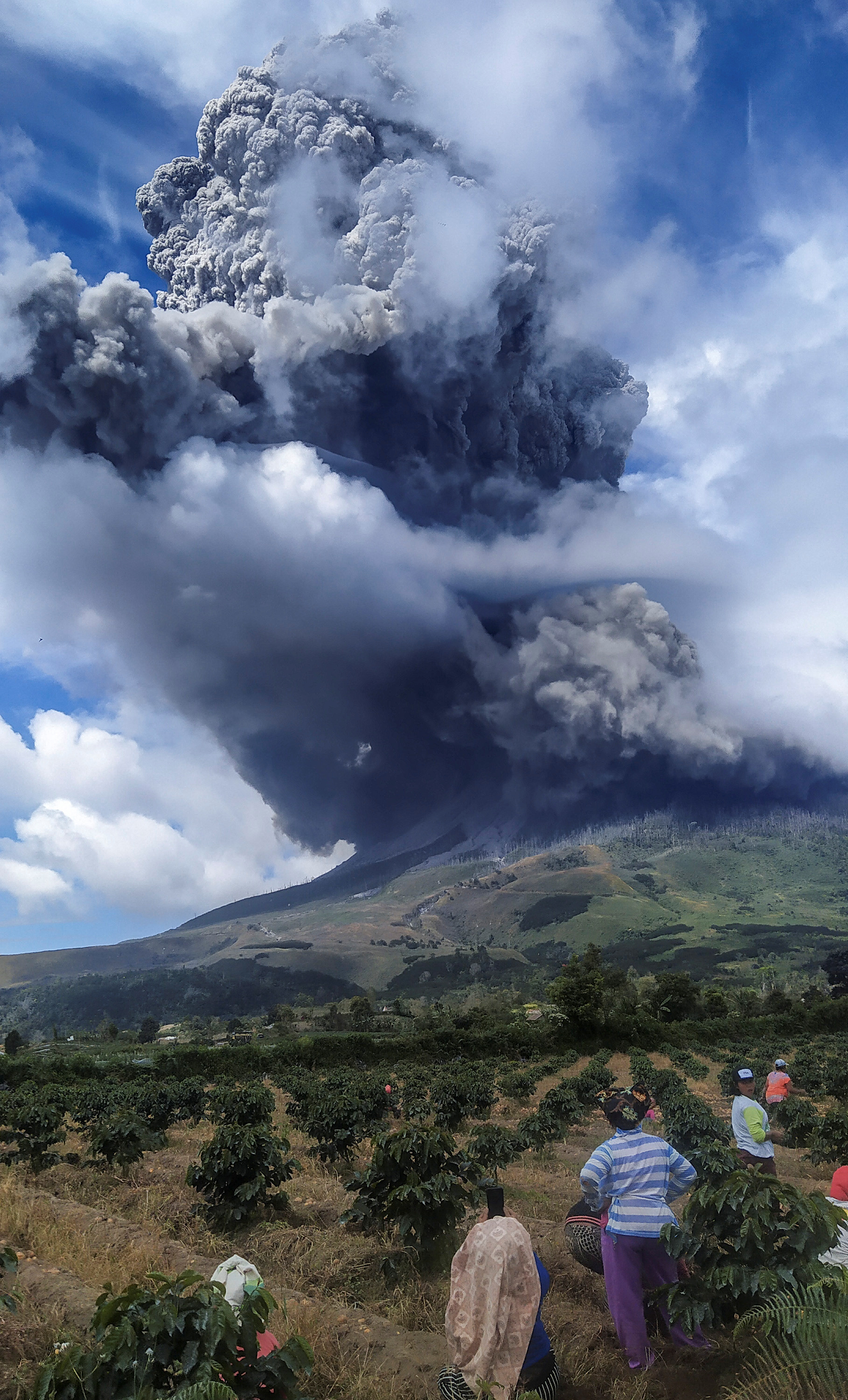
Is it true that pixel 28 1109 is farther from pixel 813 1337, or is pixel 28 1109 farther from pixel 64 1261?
pixel 813 1337

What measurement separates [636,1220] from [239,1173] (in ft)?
22.9

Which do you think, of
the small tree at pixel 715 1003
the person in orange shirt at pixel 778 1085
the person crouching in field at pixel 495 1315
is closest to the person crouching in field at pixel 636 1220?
the person crouching in field at pixel 495 1315

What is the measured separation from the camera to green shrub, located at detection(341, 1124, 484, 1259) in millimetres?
8312

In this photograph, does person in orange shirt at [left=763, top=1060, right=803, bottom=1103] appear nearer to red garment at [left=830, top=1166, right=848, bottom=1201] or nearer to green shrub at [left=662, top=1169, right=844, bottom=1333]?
red garment at [left=830, top=1166, right=848, bottom=1201]

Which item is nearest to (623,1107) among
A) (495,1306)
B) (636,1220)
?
(636,1220)

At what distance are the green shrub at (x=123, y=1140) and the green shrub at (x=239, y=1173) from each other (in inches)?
156

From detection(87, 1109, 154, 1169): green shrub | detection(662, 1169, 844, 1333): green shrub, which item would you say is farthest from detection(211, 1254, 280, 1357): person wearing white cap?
detection(87, 1109, 154, 1169): green shrub

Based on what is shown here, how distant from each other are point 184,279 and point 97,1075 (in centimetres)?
→ 16779

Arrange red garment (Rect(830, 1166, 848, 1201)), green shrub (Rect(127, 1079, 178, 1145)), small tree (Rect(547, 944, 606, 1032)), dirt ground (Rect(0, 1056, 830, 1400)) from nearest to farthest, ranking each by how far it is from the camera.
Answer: dirt ground (Rect(0, 1056, 830, 1400)) < red garment (Rect(830, 1166, 848, 1201)) < green shrub (Rect(127, 1079, 178, 1145)) < small tree (Rect(547, 944, 606, 1032))

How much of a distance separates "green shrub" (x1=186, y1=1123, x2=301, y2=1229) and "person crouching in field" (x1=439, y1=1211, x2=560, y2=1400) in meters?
6.38

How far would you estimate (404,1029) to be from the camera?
2798 inches

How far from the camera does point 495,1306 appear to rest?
5121mm

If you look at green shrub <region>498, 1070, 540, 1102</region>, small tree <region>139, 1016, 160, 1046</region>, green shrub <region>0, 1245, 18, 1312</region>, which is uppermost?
green shrub <region>0, 1245, 18, 1312</region>

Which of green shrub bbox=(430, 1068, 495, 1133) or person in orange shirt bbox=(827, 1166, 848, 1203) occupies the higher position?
person in orange shirt bbox=(827, 1166, 848, 1203)
